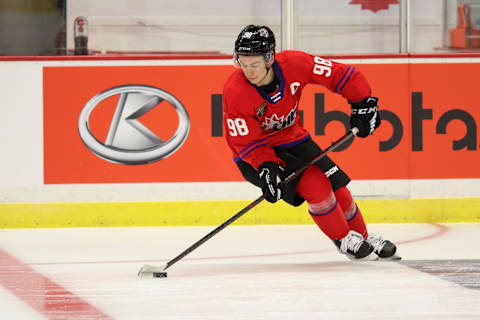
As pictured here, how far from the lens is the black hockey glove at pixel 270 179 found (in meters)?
3.19

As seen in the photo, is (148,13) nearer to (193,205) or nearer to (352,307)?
(193,205)

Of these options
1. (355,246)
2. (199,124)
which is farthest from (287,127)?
(199,124)

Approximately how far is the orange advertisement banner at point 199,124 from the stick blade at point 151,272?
1739 mm

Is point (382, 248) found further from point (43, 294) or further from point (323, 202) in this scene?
point (43, 294)

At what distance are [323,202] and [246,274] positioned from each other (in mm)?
452

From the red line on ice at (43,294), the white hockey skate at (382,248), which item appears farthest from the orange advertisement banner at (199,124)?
the white hockey skate at (382,248)

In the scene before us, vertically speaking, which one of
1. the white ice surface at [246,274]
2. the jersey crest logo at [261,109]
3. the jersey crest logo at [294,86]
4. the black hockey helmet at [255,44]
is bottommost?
the white ice surface at [246,274]

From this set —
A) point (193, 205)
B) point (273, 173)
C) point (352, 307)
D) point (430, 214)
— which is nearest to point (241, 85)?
point (273, 173)

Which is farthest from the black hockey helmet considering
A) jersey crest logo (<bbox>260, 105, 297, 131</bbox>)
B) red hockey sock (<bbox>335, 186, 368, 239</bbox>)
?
red hockey sock (<bbox>335, 186, 368, 239</bbox>)

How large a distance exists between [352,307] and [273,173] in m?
0.80

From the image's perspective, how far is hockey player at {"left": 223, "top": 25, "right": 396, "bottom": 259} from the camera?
322 cm

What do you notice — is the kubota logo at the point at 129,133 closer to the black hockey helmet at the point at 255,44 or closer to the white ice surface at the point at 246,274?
the white ice surface at the point at 246,274

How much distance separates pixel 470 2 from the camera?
5.13m

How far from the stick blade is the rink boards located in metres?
1.69
